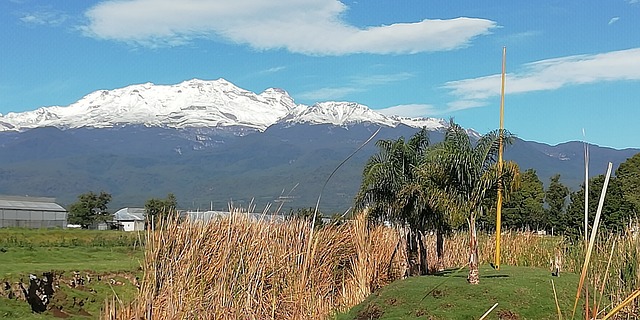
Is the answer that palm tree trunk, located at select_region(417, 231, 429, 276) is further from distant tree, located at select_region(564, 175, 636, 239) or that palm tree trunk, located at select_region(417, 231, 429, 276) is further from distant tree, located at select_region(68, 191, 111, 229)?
distant tree, located at select_region(68, 191, 111, 229)

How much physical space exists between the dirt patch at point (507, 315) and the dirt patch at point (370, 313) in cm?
173

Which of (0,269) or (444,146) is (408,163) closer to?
(444,146)

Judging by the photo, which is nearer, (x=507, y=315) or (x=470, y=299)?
(x=507, y=315)

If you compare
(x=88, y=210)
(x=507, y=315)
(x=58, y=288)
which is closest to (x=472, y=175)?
(x=507, y=315)

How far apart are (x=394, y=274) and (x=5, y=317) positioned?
24.5ft

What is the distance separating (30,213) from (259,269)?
4899cm

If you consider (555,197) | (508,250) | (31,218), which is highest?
(555,197)

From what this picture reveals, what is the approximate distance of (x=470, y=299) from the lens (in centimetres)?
1064

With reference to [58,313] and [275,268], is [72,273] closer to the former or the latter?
[58,313]

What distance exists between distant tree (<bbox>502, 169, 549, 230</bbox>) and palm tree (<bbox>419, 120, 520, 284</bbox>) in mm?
21824

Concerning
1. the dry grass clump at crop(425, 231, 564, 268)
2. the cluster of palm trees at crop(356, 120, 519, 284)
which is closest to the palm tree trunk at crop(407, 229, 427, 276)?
the cluster of palm trees at crop(356, 120, 519, 284)

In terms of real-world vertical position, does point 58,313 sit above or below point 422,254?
below

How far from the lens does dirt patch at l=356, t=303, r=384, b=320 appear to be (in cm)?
1093

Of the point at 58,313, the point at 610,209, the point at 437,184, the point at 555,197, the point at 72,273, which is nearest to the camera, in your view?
the point at 437,184
